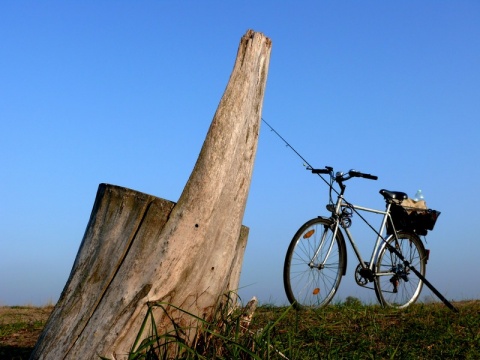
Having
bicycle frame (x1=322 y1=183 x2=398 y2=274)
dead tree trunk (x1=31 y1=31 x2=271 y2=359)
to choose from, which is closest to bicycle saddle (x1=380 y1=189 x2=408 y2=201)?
bicycle frame (x1=322 y1=183 x2=398 y2=274)

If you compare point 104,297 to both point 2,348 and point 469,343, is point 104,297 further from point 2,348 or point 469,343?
point 469,343

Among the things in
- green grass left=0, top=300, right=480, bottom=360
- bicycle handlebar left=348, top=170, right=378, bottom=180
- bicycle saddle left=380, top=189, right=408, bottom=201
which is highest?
bicycle saddle left=380, top=189, right=408, bottom=201

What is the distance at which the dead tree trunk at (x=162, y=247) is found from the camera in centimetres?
402

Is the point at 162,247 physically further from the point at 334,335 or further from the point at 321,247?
the point at 321,247

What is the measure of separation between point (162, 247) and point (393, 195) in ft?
21.1

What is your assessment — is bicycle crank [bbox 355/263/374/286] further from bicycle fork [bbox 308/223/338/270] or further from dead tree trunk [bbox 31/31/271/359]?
dead tree trunk [bbox 31/31/271/359]

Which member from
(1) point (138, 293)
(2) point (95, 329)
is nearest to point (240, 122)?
(1) point (138, 293)

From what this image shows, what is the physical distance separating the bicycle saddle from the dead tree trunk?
5.75 metres

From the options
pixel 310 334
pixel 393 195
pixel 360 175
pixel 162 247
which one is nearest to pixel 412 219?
pixel 393 195

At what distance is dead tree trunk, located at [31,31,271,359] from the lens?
13.2ft

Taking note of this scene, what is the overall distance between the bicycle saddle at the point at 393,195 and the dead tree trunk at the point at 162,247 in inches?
226

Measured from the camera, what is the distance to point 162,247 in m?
4.04

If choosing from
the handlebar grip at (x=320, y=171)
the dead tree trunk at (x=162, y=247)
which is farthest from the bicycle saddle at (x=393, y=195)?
the dead tree trunk at (x=162, y=247)

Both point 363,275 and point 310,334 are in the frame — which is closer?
point 310,334
